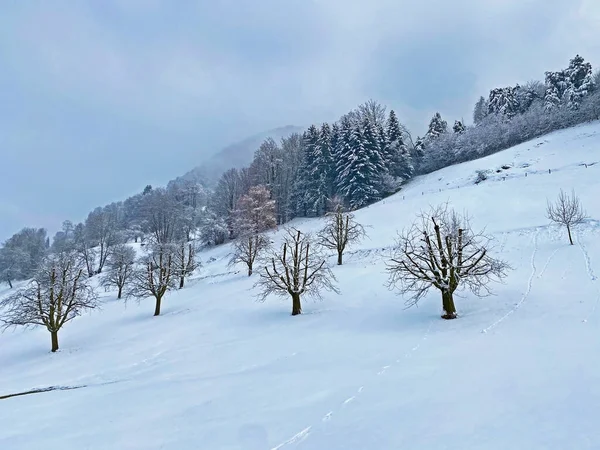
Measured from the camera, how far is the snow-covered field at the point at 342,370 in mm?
6602

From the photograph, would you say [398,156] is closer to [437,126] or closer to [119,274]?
[437,126]

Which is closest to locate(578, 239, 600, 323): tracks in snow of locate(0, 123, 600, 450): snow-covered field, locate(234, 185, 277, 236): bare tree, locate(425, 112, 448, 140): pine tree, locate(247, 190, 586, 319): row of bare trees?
locate(0, 123, 600, 450): snow-covered field

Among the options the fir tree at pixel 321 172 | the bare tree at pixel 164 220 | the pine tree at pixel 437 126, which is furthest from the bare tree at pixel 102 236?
the pine tree at pixel 437 126

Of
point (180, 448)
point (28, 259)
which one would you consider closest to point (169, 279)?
point (180, 448)

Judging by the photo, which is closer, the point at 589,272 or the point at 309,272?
the point at 589,272

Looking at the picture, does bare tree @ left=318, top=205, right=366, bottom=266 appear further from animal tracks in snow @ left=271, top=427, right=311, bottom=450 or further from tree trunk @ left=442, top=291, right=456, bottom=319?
animal tracks in snow @ left=271, top=427, right=311, bottom=450

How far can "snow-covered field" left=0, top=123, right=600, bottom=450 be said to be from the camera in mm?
6602

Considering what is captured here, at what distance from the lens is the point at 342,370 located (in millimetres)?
10703

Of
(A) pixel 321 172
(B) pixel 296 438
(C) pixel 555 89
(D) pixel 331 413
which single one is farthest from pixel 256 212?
(C) pixel 555 89

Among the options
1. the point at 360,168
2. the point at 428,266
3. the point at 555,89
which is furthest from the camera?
the point at 555,89

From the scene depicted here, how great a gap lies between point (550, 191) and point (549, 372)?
3788 centimetres

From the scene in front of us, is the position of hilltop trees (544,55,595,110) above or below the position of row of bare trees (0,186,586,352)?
above

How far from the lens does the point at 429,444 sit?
579cm

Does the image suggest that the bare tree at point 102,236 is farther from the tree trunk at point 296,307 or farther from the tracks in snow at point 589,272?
the tracks in snow at point 589,272
